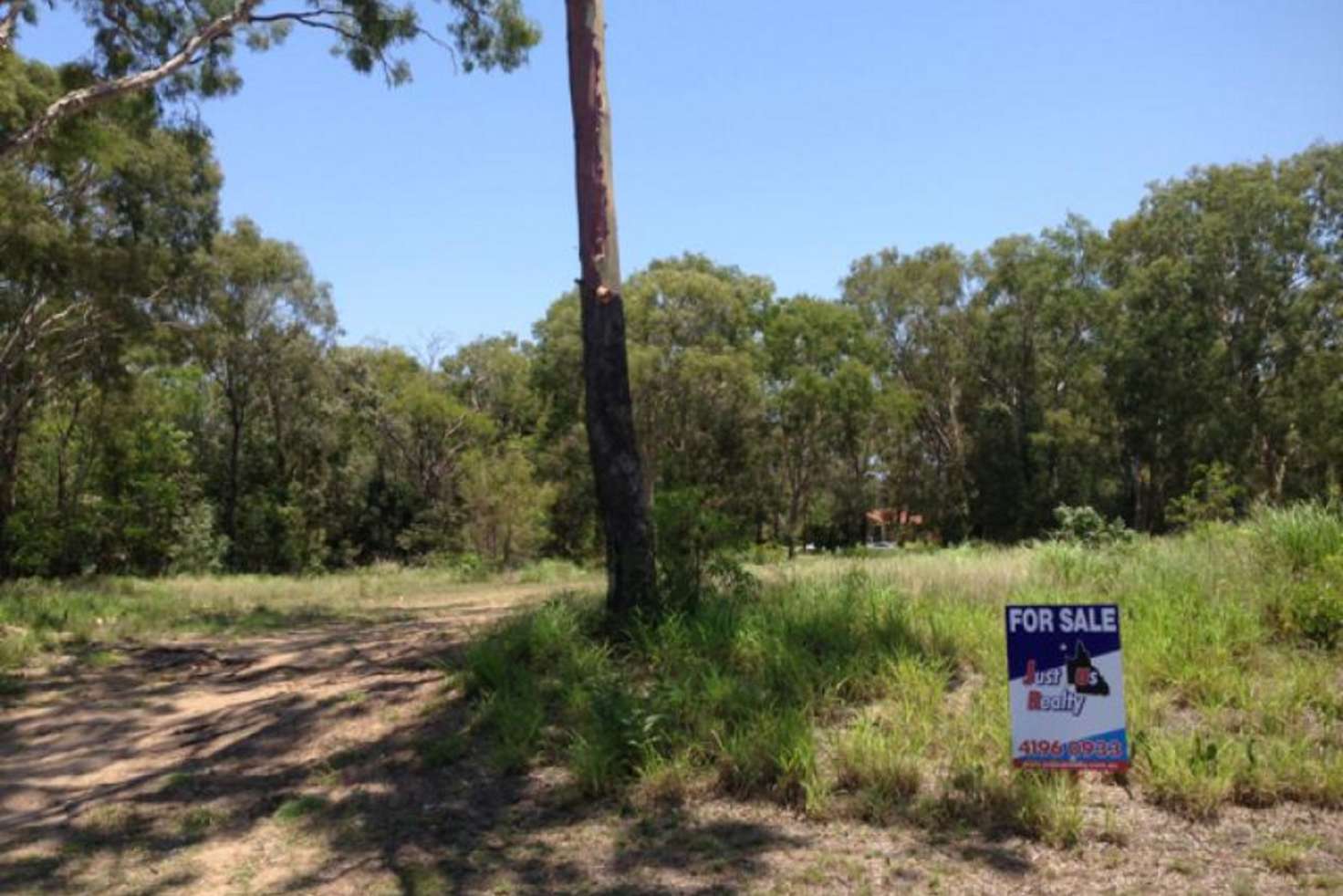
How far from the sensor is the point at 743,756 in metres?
5.59

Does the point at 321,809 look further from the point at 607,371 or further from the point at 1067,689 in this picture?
the point at 1067,689

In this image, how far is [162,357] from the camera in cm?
2438

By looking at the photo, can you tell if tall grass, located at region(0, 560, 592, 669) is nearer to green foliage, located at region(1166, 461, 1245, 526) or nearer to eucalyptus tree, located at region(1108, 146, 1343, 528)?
green foliage, located at region(1166, 461, 1245, 526)

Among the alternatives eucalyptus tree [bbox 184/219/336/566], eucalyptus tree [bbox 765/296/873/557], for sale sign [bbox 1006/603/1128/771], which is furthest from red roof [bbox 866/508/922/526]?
for sale sign [bbox 1006/603/1128/771]

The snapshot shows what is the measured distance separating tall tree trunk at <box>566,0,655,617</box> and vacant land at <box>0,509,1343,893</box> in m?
0.60

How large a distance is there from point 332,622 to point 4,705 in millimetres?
5868

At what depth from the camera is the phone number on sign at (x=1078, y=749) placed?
5074 millimetres

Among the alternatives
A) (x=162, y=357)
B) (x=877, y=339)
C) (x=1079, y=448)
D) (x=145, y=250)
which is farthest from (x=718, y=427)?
(x=145, y=250)

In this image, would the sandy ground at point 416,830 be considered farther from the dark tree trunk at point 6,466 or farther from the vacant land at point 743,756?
the dark tree trunk at point 6,466

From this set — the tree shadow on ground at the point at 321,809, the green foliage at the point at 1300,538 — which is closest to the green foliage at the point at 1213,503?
the green foliage at the point at 1300,538

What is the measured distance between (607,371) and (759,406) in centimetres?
3456

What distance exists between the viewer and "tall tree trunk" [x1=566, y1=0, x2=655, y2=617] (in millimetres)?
8305

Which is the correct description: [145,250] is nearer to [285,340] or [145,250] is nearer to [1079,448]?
[285,340]

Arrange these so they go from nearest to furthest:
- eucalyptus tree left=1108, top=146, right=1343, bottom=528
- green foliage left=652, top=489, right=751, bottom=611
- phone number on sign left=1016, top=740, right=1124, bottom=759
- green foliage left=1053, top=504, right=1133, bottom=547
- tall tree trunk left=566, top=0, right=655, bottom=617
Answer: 1. phone number on sign left=1016, top=740, right=1124, bottom=759
2. tall tree trunk left=566, top=0, right=655, bottom=617
3. green foliage left=652, top=489, right=751, bottom=611
4. green foliage left=1053, top=504, right=1133, bottom=547
5. eucalyptus tree left=1108, top=146, right=1343, bottom=528
